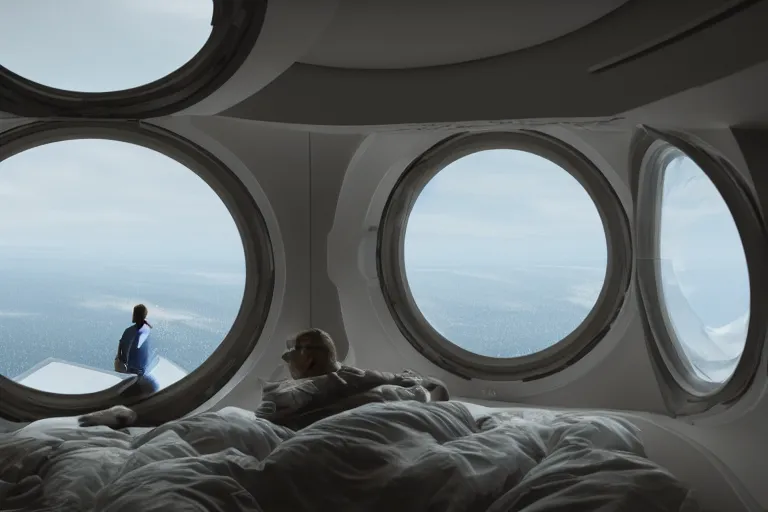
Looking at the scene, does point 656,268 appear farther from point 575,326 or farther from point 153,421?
point 153,421

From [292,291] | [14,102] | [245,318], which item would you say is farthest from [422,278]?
[14,102]

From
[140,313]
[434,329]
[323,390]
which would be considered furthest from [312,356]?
[140,313]

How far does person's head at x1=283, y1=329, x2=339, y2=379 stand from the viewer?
8.72ft

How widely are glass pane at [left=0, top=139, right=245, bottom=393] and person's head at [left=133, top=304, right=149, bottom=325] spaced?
0.18 ft

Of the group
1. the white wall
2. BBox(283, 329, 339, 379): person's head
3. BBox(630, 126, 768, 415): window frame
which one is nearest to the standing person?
the white wall

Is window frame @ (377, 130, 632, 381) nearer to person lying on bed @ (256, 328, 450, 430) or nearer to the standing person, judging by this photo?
person lying on bed @ (256, 328, 450, 430)

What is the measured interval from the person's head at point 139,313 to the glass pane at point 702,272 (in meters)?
2.33

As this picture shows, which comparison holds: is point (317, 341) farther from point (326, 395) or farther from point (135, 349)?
point (135, 349)

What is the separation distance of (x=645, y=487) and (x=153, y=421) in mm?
2501

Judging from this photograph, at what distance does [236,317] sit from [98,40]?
56.6 inches

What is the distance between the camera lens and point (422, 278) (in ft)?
11.8

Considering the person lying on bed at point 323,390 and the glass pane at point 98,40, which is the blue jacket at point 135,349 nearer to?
the person lying on bed at point 323,390

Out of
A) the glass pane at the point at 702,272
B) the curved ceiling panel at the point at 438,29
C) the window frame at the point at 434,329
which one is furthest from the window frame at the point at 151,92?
the glass pane at the point at 702,272

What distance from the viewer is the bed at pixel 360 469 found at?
Answer: 4.64 feet
